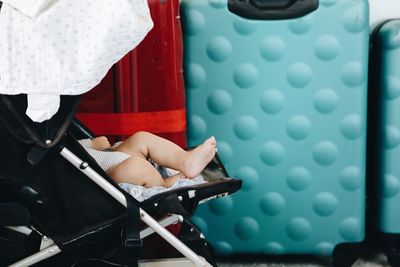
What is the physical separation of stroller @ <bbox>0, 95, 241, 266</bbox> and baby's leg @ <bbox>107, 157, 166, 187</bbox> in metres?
0.08

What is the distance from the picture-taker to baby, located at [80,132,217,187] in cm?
119

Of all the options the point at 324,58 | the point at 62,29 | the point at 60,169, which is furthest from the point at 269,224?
the point at 62,29

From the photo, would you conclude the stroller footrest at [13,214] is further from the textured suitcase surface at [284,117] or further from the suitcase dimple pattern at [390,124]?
the suitcase dimple pattern at [390,124]

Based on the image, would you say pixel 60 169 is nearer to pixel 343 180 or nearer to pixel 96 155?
pixel 96 155

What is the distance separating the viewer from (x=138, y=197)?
43.9 inches

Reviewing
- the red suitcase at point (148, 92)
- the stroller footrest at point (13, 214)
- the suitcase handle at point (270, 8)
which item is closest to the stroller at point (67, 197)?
the stroller footrest at point (13, 214)

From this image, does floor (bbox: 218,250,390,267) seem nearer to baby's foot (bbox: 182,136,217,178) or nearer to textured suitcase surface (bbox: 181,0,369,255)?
textured suitcase surface (bbox: 181,0,369,255)

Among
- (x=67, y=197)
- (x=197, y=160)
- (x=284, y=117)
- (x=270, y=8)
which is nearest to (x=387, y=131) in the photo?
(x=284, y=117)

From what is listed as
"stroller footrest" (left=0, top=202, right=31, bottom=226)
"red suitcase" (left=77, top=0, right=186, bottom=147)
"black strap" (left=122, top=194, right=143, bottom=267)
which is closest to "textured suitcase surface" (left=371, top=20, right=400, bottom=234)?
"red suitcase" (left=77, top=0, right=186, bottom=147)

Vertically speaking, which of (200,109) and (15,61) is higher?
(15,61)

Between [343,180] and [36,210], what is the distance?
826 millimetres

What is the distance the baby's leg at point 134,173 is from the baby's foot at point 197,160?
0.24ft

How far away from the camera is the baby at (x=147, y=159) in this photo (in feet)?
3.90

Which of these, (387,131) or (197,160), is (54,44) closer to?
(197,160)
